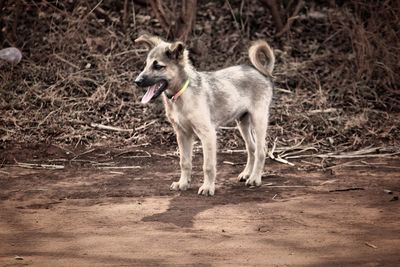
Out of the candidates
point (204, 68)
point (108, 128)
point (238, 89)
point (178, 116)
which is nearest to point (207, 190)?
point (178, 116)

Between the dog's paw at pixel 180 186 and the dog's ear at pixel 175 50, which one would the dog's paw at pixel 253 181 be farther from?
the dog's ear at pixel 175 50

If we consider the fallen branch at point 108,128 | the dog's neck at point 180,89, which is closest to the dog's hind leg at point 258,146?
the dog's neck at point 180,89

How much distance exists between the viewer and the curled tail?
7.91m

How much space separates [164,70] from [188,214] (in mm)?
1392

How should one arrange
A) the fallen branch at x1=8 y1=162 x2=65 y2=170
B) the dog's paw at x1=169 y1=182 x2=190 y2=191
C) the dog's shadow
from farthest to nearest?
1. the fallen branch at x1=8 y1=162 x2=65 y2=170
2. the dog's paw at x1=169 y1=182 x2=190 y2=191
3. the dog's shadow

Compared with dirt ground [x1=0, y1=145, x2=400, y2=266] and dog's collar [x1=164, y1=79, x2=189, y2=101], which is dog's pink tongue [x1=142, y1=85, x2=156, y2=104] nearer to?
dog's collar [x1=164, y1=79, x2=189, y2=101]

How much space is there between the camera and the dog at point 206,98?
720cm

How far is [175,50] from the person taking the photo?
23.6 feet

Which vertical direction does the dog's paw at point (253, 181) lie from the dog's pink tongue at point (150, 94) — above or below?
below

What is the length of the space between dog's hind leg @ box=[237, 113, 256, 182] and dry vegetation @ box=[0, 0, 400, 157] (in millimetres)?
1374

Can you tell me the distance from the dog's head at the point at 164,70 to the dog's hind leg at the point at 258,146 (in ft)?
3.02

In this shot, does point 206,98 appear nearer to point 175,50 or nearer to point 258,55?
point 175,50

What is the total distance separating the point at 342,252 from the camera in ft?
18.0

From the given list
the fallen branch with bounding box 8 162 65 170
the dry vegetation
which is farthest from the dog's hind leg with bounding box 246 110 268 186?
the fallen branch with bounding box 8 162 65 170
